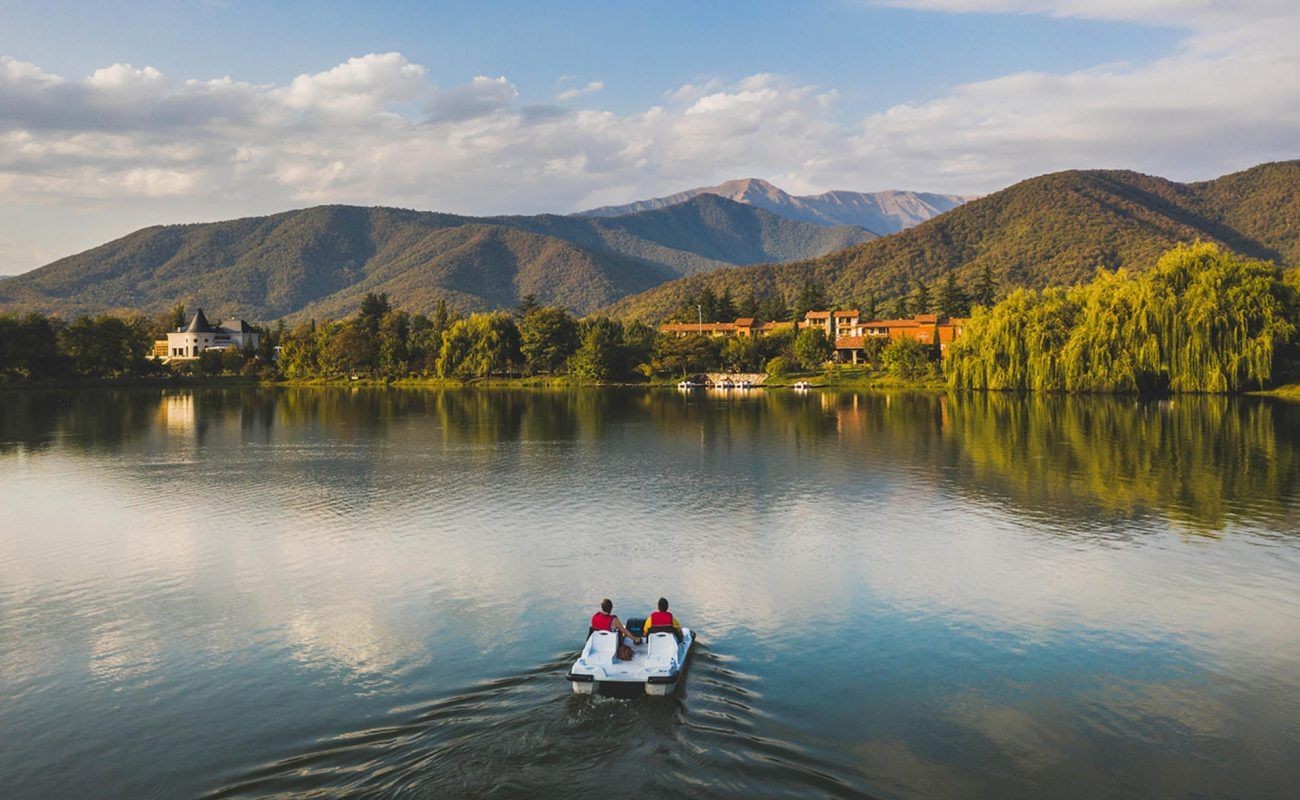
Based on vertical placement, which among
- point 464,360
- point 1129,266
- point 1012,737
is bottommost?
point 1012,737

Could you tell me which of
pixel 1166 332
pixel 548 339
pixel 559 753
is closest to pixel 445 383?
pixel 548 339

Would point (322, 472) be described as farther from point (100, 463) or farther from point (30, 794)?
point (30, 794)

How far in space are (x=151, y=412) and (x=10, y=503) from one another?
50.9 metres

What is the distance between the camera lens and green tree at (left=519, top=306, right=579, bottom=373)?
436ft

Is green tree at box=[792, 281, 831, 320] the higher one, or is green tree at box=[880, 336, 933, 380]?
green tree at box=[792, 281, 831, 320]

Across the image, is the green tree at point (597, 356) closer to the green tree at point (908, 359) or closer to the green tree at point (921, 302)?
the green tree at point (908, 359)

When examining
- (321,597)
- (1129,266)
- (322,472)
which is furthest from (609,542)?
(1129,266)

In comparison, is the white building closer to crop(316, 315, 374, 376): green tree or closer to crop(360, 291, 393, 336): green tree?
crop(360, 291, 393, 336): green tree

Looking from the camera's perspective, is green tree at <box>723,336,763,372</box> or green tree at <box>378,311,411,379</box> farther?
green tree at <box>378,311,411,379</box>

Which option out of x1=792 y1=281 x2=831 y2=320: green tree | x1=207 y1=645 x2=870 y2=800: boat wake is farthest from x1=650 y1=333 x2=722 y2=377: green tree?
x1=207 y1=645 x2=870 y2=800: boat wake

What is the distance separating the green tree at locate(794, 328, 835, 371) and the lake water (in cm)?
8812

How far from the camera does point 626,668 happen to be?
47.3ft

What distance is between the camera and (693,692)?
15.0m

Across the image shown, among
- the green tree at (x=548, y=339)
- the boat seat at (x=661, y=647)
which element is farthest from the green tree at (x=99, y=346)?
the boat seat at (x=661, y=647)
